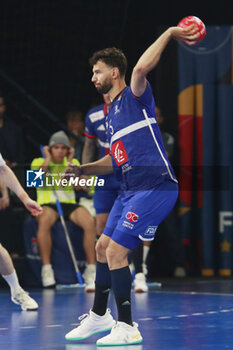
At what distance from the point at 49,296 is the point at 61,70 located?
388 cm

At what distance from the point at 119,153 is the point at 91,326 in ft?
3.80

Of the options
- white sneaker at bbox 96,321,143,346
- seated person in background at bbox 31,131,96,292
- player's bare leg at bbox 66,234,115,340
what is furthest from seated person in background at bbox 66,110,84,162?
white sneaker at bbox 96,321,143,346

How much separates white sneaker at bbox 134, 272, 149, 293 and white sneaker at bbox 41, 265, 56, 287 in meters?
1.00

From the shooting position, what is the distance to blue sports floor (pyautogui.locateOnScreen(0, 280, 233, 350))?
532cm

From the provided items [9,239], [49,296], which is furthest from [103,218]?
[9,239]

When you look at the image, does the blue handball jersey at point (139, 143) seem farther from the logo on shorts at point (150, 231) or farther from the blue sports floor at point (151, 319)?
the blue sports floor at point (151, 319)

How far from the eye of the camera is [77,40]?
36.8 feet

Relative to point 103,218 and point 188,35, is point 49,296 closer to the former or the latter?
point 103,218

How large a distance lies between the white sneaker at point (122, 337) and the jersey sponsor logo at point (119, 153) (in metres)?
1.02

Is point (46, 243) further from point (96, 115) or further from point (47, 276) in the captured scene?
point (96, 115)

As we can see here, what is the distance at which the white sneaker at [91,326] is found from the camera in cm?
548

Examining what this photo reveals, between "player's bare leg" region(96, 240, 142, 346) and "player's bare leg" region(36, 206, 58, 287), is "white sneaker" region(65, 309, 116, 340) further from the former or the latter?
"player's bare leg" region(36, 206, 58, 287)

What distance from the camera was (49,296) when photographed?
845cm

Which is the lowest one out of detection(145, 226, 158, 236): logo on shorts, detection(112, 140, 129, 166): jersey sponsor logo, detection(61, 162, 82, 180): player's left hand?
detection(145, 226, 158, 236): logo on shorts
